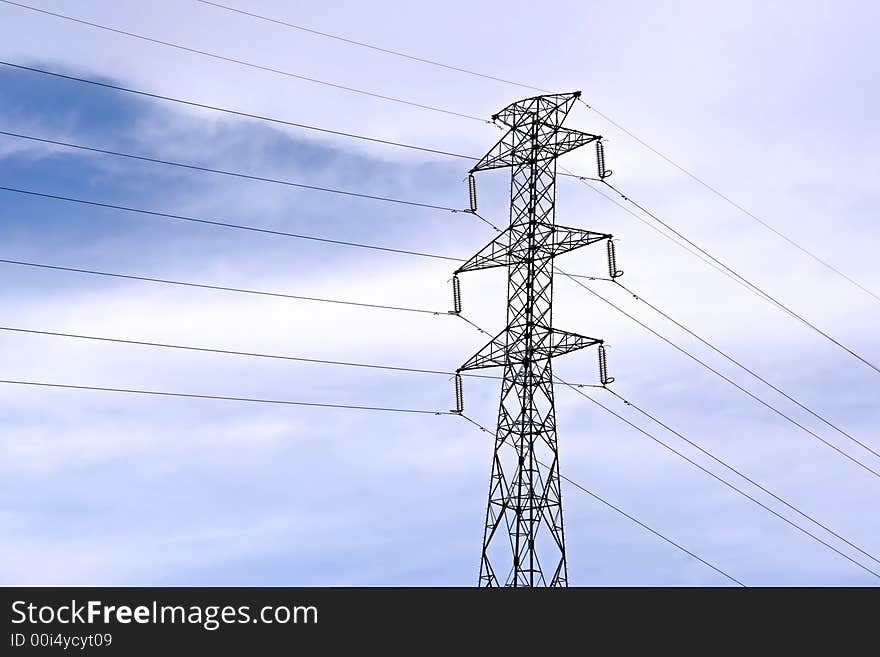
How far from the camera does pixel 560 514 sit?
4603 cm
